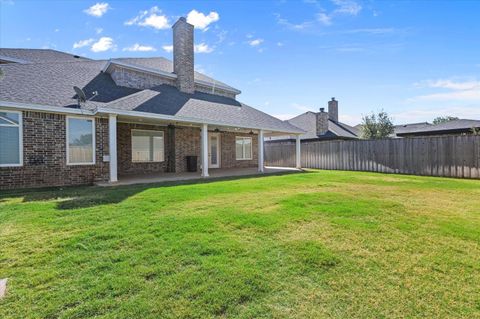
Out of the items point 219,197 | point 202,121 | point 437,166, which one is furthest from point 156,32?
point 437,166

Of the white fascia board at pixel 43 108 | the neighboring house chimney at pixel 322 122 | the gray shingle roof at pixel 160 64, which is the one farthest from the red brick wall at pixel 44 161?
the neighboring house chimney at pixel 322 122

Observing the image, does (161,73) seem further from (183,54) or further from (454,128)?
(454,128)

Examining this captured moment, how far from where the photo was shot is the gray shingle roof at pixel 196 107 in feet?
36.8

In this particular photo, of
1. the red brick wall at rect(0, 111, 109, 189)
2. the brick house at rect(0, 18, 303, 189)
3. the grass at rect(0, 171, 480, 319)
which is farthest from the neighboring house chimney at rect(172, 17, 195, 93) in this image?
the grass at rect(0, 171, 480, 319)

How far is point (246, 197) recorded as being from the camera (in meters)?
7.04

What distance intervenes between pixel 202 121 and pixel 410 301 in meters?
10.6

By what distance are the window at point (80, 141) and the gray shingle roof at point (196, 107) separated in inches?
48.7

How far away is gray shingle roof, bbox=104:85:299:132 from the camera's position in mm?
11227

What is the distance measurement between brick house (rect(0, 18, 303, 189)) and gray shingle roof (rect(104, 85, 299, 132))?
0.22ft

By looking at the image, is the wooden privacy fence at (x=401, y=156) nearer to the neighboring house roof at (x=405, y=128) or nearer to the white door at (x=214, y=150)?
the white door at (x=214, y=150)

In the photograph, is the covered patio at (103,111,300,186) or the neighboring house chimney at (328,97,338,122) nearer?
the covered patio at (103,111,300,186)

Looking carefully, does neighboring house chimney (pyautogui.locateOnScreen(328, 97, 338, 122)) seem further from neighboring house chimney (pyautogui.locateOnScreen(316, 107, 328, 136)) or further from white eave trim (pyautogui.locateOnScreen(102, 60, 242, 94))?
white eave trim (pyautogui.locateOnScreen(102, 60, 242, 94))

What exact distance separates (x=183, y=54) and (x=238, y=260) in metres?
14.8

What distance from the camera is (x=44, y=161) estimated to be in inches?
359
